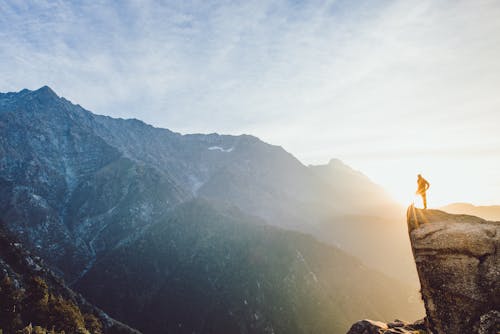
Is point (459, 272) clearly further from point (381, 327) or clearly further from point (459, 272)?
point (381, 327)

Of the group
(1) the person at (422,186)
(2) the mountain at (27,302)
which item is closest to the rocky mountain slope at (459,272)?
(1) the person at (422,186)

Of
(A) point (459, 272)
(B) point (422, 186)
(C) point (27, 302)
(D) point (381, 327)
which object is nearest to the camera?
(A) point (459, 272)

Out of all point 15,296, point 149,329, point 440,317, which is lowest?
point 149,329

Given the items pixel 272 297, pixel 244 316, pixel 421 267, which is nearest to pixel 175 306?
pixel 244 316

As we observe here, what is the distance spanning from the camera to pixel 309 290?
627ft

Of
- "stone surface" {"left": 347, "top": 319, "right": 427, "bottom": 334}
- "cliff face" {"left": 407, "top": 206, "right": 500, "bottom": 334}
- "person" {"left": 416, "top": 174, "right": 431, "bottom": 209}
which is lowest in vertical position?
"stone surface" {"left": 347, "top": 319, "right": 427, "bottom": 334}

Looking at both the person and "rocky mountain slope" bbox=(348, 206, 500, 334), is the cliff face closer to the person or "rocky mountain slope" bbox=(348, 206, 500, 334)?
"rocky mountain slope" bbox=(348, 206, 500, 334)

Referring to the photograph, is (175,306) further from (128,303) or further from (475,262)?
(475,262)

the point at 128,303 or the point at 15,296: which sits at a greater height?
the point at 15,296

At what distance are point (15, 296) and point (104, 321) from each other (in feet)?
173

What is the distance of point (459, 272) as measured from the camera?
727 inches

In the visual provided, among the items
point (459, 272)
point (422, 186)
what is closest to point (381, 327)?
point (459, 272)

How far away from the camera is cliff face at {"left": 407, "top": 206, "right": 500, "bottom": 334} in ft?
56.0

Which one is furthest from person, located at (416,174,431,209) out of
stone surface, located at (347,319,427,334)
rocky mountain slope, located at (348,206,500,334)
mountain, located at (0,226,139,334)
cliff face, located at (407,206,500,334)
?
mountain, located at (0,226,139,334)
